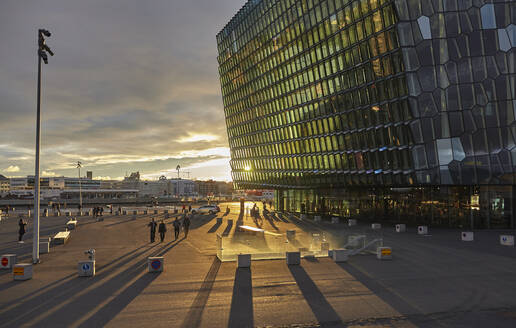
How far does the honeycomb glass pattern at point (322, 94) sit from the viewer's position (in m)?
38.8

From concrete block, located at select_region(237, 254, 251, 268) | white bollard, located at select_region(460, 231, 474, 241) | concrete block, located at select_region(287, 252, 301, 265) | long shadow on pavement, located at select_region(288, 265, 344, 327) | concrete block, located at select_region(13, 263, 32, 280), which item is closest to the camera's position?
long shadow on pavement, located at select_region(288, 265, 344, 327)

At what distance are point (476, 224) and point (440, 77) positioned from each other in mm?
15949

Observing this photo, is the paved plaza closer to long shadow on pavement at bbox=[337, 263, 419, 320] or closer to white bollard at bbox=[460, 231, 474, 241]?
long shadow on pavement at bbox=[337, 263, 419, 320]

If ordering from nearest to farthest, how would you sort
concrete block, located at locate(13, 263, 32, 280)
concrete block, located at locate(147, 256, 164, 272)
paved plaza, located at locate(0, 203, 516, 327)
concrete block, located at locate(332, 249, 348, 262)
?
paved plaza, located at locate(0, 203, 516, 327) → concrete block, located at locate(13, 263, 32, 280) → concrete block, located at locate(147, 256, 164, 272) → concrete block, located at locate(332, 249, 348, 262)

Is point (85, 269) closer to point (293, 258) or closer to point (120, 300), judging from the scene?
point (120, 300)

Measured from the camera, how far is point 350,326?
10977 mm

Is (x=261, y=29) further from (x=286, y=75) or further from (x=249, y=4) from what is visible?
(x=286, y=75)

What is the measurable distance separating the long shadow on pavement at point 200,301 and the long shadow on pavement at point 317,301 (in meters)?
3.69

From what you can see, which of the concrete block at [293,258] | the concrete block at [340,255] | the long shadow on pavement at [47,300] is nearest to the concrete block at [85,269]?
the long shadow on pavement at [47,300]

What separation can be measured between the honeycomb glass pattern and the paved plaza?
20059 mm

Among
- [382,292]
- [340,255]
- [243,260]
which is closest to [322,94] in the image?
[340,255]

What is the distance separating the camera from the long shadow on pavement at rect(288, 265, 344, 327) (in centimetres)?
1136

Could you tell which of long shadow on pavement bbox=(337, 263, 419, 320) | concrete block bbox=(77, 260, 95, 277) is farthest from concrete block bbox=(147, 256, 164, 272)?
long shadow on pavement bbox=(337, 263, 419, 320)

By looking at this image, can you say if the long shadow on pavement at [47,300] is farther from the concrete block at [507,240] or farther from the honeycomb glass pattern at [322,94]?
the honeycomb glass pattern at [322,94]
